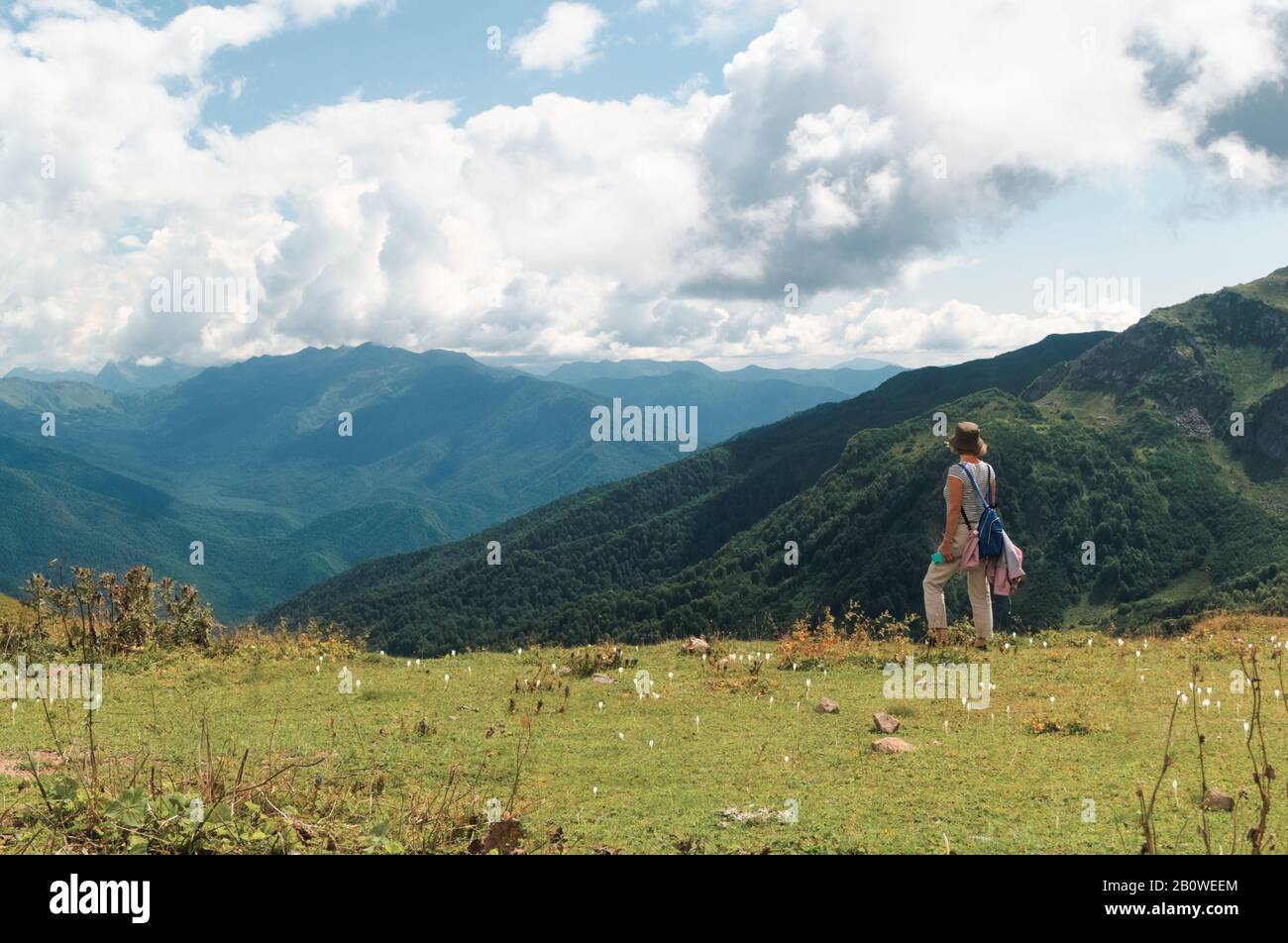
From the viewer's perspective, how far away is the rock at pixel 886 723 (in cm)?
959

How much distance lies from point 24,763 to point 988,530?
11563 millimetres

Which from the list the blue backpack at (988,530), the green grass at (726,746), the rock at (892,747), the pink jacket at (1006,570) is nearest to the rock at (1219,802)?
the green grass at (726,746)

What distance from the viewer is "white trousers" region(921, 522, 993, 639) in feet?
39.5

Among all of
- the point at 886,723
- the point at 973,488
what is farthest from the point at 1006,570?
the point at 886,723

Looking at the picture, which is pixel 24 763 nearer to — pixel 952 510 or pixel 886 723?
pixel 886 723

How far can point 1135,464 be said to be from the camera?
188 metres

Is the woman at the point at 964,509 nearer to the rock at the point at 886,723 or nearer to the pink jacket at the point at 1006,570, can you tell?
the pink jacket at the point at 1006,570

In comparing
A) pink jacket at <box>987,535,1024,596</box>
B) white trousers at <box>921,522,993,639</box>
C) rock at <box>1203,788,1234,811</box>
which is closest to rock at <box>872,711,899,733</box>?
white trousers at <box>921,522,993,639</box>

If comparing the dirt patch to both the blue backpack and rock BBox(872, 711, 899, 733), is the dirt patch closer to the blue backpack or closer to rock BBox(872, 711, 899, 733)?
rock BBox(872, 711, 899, 733)

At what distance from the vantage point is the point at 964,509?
11.9 meters

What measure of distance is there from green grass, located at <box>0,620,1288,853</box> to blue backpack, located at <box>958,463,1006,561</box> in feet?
6.30

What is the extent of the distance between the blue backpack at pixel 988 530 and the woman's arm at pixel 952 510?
0.22 m
